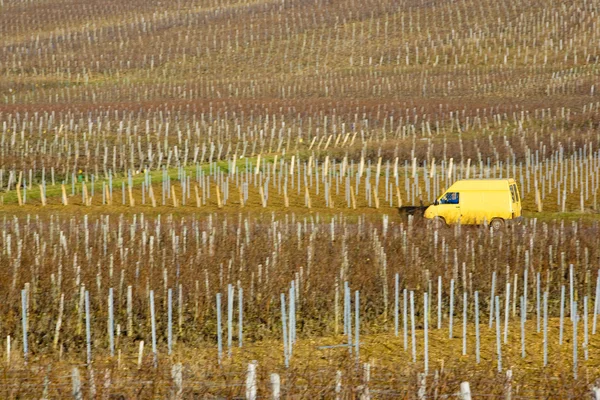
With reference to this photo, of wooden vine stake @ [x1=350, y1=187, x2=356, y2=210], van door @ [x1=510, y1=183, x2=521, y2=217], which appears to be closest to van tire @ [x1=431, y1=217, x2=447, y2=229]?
van door @ [x1=510, y1=183, x2=521, y2=217]

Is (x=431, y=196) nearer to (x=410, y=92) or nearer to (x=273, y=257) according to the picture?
(x=273, y=257)

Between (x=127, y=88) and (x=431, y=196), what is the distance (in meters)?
41.5

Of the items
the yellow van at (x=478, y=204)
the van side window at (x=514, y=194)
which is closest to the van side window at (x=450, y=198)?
the yellow van at (x=478, y=204)

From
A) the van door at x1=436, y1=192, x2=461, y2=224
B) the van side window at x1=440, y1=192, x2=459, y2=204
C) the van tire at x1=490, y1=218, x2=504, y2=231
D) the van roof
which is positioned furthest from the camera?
the van side window at x1=440, y1=192, x2=459, y2=204

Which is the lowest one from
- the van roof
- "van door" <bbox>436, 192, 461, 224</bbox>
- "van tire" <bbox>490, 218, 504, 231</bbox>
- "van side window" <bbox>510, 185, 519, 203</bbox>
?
"van tire" <bbox>490, 218, 504, 231</bbox>

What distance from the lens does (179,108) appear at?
203 ft

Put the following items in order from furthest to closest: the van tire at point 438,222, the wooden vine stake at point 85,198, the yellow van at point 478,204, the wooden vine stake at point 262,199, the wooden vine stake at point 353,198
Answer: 1. the wooden vine stake at point 85,198
2. the wooden vine stake at point 262,199
3. the wooden vine stake at point 353,198
4. the yellow van at point 478,204
5. the van tire at point 438,222

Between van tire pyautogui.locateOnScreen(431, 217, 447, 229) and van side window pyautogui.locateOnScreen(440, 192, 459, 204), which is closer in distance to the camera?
van tire pyautogui.locateOnScreen(431, 217, 447, 229)

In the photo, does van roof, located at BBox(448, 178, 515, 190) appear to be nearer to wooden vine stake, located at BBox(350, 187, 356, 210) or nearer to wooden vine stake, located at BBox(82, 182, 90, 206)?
wooden vine stake, located at BBox(350, 187, 356, 210)

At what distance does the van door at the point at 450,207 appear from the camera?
101ft

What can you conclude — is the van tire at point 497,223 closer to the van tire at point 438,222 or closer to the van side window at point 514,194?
the van side window at point 514,194

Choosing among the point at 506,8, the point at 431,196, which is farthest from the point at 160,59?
the point at 431,196

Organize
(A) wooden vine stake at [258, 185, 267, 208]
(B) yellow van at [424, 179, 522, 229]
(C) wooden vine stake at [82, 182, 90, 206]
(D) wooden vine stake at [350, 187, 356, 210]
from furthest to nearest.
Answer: (C) wooden vine stake at [82, 182, 90, 206], (A) wooden vine stake at [258, 185, 267, 208], (D) wooden vine stake at [350, 187, 356, 210], (B) yellow van at [424, 179, 522, 229]

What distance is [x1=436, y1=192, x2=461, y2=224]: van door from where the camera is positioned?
101 ft
